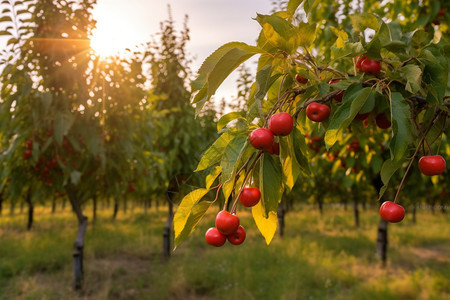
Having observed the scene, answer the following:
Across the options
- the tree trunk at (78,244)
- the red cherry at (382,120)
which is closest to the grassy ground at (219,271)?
the tree trunk at (78,244)

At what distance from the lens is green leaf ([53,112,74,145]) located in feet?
12.0

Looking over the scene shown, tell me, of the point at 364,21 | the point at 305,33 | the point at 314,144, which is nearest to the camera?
the point at 305,33

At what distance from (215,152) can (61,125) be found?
3.33m

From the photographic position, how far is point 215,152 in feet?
3.14

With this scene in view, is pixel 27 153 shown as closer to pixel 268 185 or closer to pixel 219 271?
pixel 268 185

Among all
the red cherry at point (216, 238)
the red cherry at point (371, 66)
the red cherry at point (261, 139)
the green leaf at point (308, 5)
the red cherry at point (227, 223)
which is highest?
the green leaf at point (308, 5)

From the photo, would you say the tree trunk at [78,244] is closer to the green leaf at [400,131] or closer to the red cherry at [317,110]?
the red cherry at [317,110]

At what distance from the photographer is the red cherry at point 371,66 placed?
1.07m

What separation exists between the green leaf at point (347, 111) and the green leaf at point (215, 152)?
0.94 ft

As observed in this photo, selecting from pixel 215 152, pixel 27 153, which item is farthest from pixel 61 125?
pixel 215 152

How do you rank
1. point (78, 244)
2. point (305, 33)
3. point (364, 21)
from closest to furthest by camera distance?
point (305, 33) → point (364, 21) → point (78, 244)

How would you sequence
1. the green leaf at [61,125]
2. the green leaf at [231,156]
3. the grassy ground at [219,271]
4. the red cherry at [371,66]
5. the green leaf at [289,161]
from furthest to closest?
1. the grassy ground at [219,271]
2. the green leaf at [61,125]
3. the red cherry at [371,66]
4. the green leaf at [289,161]
5. the green leaf at [231,156]

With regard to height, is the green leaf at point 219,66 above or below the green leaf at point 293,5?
below

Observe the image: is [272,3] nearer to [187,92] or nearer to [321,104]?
[187,92]
